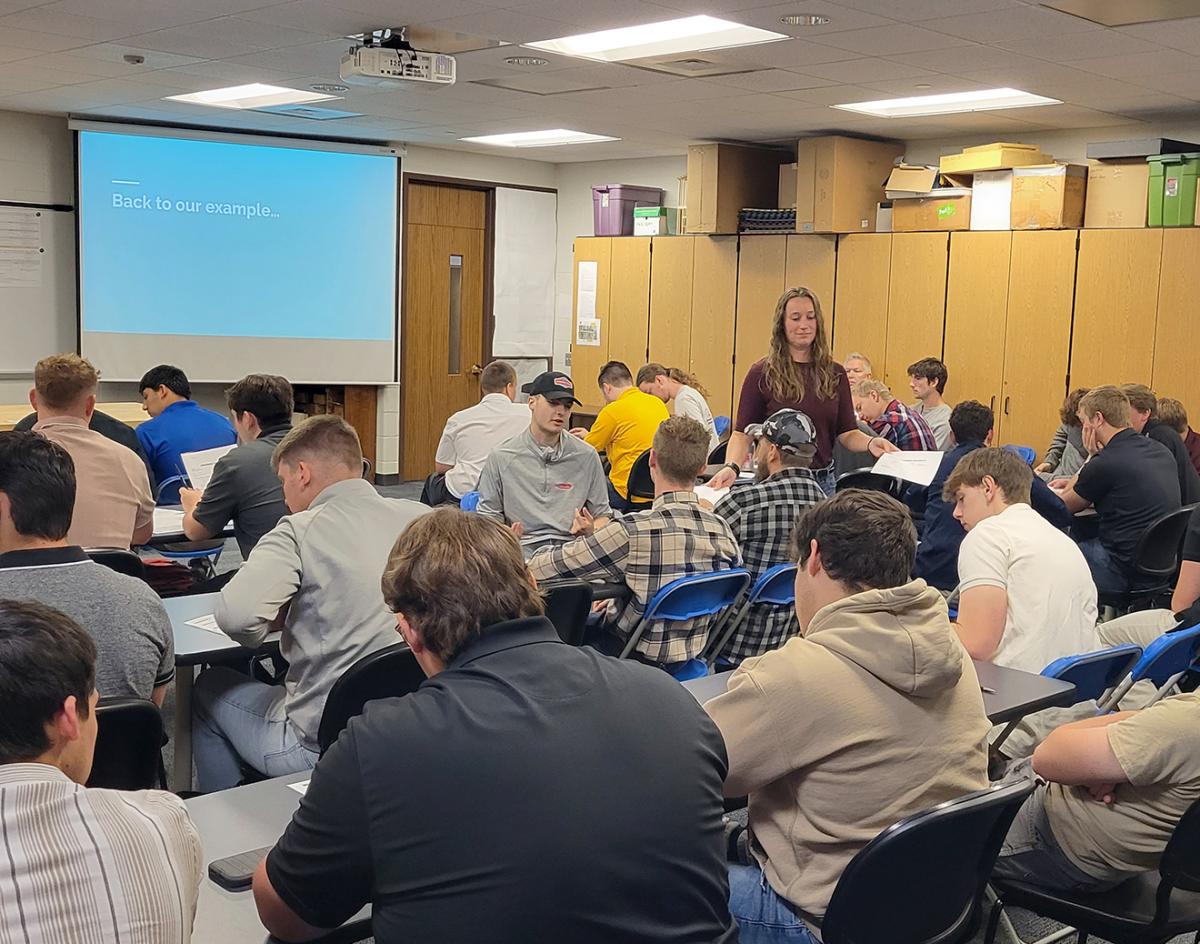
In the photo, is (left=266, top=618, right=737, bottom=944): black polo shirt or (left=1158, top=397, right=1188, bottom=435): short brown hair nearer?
(left=266, top=618, right=737, bottom=944): black polo shirt

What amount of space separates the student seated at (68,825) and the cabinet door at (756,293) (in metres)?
8.12

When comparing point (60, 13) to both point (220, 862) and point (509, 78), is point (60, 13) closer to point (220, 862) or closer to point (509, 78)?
point (509, 78)

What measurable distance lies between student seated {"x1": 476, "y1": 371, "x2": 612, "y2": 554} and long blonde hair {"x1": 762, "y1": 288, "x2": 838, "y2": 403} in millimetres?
906

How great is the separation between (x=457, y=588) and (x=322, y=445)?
1585 mm

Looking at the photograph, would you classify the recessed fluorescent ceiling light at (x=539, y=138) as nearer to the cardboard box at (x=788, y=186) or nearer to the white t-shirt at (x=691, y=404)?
the cardboard box at (x=788, y=186)

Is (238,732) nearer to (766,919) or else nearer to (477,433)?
(766,919)

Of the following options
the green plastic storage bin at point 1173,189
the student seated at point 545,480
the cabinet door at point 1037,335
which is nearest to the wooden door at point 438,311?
the cabinet door at point 1037,335

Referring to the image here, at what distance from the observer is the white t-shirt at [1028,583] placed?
10.8ft

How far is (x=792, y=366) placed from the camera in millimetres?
5324

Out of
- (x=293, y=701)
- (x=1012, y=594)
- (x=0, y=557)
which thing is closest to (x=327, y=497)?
(x=293, y=701)

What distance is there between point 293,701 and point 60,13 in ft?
13.2

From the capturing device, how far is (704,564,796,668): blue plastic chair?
158 inches

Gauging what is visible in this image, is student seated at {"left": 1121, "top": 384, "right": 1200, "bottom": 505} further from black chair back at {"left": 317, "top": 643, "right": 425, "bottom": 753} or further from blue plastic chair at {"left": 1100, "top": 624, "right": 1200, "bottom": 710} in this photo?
black chair back at {"left": 317, "top": 643, "right": 425, "bottom": 753}

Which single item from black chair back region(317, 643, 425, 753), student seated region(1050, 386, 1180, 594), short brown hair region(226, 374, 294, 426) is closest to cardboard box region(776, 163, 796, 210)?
student seated region(1050, 386, 1180, 594)
